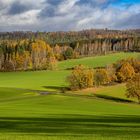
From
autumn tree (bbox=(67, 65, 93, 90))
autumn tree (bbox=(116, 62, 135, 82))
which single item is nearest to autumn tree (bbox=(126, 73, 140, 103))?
autumn tree (bbox=(67, 65, 93, 90))

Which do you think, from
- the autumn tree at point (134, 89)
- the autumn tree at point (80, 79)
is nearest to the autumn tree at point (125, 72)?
the autumn tree at point (80, 79)

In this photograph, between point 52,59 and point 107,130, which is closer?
point 107,130

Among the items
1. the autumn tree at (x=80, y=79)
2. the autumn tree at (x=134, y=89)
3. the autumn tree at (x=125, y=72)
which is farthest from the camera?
the autumn tree at (x=125, y=72)

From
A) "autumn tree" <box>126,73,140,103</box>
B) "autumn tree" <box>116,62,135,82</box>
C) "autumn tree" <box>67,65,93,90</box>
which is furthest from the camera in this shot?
"autumn tree" <box>116,62,135,82</box>

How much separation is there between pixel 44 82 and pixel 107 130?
11362 centimetres

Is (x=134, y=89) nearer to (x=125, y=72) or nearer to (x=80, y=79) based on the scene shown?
(x=80, y=79)

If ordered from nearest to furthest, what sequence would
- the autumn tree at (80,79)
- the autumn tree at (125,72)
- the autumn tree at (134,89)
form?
the autumn tree at (134,89)
the autumn tree at (80,79)
the autumn tree at (125,72)

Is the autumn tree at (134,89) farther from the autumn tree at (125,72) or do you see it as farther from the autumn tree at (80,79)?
the autumn tree at (125,72)

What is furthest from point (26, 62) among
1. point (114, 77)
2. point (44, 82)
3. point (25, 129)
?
point (25, 129)

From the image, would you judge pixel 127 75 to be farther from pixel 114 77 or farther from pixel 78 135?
pixel 78 135

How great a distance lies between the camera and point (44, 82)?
5487 inches

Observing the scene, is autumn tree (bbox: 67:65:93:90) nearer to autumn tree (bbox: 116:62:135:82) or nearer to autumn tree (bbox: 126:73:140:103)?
autumn tree (bbox: 116:62:135:82)

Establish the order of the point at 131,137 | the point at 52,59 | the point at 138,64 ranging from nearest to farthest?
the point at 131,137 → the point at 138,64 → the point at 52,59

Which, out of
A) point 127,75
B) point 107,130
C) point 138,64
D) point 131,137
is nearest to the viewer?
point 131,137
